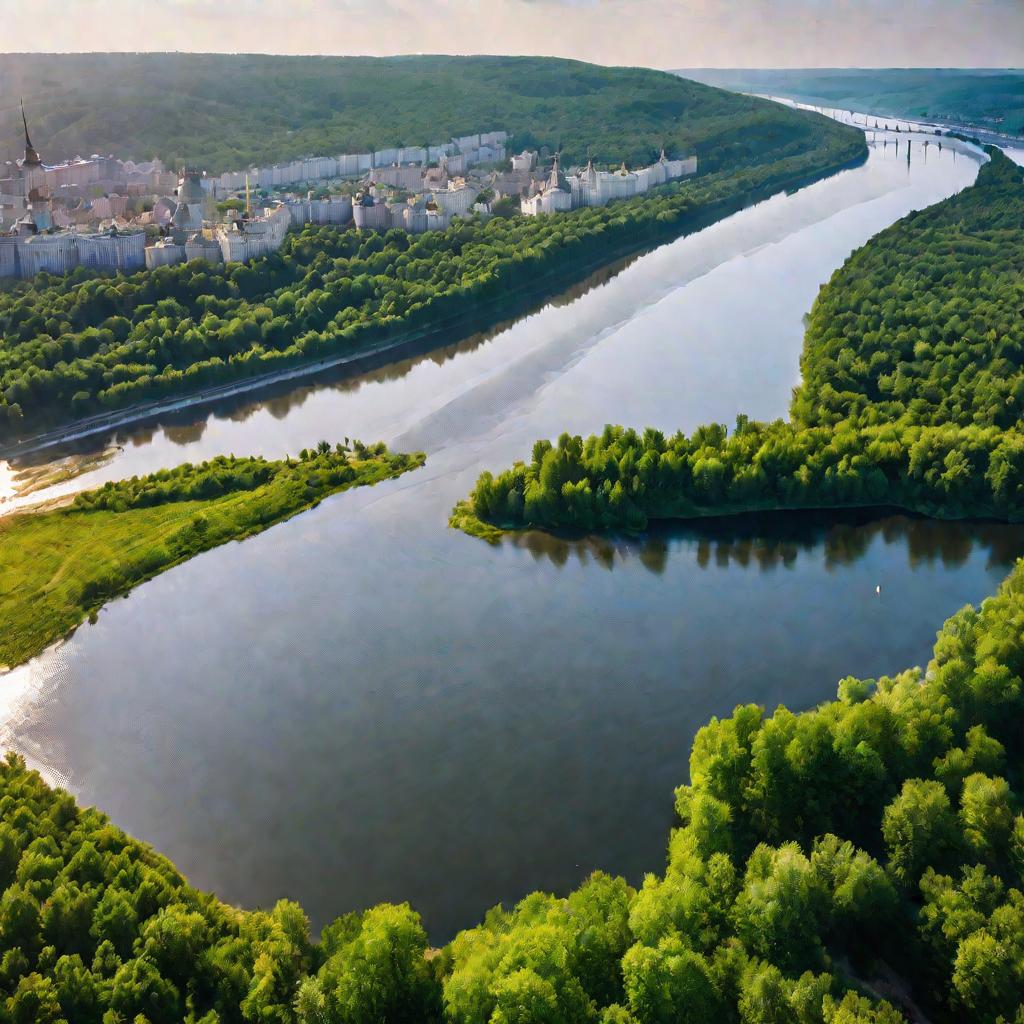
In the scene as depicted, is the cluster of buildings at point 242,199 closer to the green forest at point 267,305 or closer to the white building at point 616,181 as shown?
the white building at point 616,181

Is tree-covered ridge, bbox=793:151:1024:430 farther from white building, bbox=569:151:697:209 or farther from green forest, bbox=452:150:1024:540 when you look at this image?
white building, bbox=569:151:697:209

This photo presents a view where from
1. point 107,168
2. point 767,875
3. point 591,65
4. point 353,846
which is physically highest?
point 591,65

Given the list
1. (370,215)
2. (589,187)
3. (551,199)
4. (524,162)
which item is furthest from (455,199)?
(524,162)

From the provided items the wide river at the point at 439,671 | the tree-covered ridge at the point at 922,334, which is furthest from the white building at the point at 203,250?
the tree-covered ridge at the point at 922,334

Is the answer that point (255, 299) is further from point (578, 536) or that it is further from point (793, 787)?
point (793, 787)

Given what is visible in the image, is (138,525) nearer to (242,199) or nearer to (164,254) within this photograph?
(164,254)

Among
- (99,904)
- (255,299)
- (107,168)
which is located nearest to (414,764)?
(99,904)
